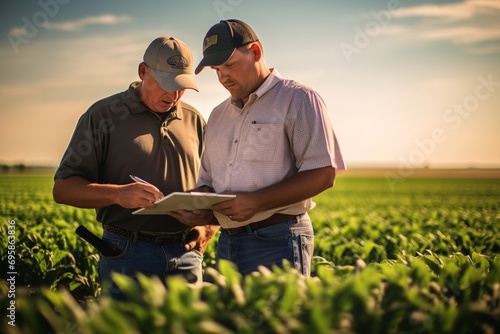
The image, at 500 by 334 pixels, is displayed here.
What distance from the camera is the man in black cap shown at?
3.21 m

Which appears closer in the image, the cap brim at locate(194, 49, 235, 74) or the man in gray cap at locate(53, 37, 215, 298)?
the cap brim at locate(194, 49, 235, 74)

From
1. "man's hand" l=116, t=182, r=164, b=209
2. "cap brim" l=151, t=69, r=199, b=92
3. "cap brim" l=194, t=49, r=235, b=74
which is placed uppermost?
"cap brim" l=194, t=49, r=235, b=74

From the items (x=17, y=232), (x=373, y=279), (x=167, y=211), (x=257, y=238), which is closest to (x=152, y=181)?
(x=167, y=211)

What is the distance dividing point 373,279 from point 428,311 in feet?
1.12

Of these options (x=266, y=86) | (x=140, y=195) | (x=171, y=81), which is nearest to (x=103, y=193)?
(x=140, y=195)

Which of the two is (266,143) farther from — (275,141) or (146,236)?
(146,236)

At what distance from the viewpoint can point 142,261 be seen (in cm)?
367

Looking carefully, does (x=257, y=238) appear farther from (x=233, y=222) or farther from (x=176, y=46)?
(x=176, y=46)

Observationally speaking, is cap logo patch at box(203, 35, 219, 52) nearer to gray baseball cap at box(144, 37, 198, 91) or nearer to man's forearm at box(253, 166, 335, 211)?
gray baseball cap at box(144, 37, 198, 91)

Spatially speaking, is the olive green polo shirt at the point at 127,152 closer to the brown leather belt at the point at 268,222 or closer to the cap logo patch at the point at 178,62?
the cap logo patch at the point at 178,62

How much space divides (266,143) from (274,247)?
618 millimetres

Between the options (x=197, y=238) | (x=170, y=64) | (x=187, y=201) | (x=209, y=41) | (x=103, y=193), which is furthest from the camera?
(x=197, y=238)

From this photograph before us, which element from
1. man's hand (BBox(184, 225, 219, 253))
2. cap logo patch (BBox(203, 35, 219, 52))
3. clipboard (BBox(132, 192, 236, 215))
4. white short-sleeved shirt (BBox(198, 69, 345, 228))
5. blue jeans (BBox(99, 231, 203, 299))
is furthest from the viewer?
man's hand (BBox(184, 225, 219, 253))

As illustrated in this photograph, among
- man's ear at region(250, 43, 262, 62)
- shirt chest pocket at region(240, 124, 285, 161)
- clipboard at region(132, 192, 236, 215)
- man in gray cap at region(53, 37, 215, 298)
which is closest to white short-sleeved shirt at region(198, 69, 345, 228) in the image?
shirt chest pocket at region(240, 124, 285, 161)
